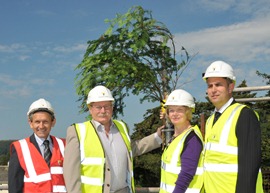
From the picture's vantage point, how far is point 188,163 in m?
3.94

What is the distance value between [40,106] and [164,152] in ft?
4.18

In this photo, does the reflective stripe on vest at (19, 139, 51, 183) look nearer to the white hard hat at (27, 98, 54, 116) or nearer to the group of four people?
the group of four people

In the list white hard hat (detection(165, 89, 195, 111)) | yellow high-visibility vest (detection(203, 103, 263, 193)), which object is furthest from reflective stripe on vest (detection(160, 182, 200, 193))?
white hard hat (detection(165, 89, 195, 111))

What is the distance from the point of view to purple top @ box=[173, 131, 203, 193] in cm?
394

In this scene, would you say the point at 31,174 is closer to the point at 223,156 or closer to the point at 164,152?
the point at 164,152

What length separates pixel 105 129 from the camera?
183 inches

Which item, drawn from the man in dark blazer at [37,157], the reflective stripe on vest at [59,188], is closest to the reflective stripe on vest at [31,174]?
the man in dark blazer at [37,157]

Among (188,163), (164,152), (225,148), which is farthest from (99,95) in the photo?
(225,148)

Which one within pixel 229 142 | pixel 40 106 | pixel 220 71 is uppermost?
pixel 220 71

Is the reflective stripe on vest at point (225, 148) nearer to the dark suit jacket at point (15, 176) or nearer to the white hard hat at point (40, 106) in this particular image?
the white hard hat at point (40, 106)

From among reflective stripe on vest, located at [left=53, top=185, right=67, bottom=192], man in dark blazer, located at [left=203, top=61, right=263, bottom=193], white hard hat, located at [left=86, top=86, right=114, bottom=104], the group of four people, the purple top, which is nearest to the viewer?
man in dark blazer, located at [left=203, top=61, right=263, bottom=193]

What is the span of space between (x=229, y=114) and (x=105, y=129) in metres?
1.42

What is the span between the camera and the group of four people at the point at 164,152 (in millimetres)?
3617

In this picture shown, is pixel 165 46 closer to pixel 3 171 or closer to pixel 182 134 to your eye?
pixel 182 134
